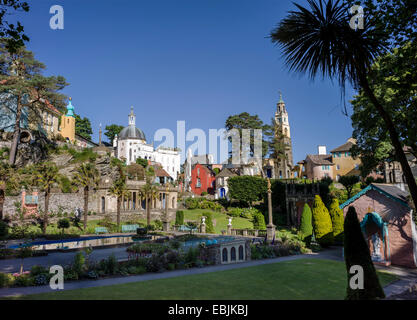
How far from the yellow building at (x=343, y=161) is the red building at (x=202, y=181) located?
98.7ft

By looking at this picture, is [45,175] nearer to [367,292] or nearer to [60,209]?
[60,209]

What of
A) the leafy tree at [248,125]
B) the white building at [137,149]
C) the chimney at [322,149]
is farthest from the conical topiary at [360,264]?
the chimney at [322,149]

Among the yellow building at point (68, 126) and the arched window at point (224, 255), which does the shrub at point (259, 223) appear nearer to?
the arched window at point (224, 255)

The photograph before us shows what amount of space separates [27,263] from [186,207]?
3923 centimetres

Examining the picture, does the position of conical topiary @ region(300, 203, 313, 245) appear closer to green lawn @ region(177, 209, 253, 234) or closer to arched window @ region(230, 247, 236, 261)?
arched window @ region(230, 247, 236, 261)

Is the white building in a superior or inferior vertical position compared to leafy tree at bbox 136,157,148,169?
superior

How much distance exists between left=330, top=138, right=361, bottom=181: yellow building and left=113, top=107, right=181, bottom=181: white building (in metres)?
48.4

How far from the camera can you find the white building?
80.4 meters

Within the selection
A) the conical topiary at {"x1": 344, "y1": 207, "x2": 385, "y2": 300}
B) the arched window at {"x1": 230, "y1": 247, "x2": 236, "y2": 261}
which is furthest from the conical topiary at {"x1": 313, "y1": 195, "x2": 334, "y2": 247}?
the conical topiary at {"x1": 344, "y1": 207, "x2": 385, "y2": 300}

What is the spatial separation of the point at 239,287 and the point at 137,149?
241 ft

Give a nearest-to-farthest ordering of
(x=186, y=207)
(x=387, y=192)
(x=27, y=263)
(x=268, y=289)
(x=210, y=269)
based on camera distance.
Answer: (x=268, y=289)
(x=210, y=269)
(x=27, y=263)
(x=387, y=192)
(x=186, y=207)

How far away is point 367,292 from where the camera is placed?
9.55 metres

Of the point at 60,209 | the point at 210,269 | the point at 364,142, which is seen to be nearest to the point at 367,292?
the point at 210,269

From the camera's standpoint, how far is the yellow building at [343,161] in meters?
63.0
